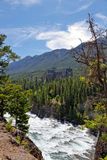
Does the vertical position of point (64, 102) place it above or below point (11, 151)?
below

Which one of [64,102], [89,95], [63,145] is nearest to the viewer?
[89,95]

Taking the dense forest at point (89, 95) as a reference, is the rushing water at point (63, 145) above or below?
below

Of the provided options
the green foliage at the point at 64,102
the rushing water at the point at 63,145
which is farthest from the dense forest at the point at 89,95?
the green foliage at the point at 64,102

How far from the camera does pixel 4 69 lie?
147 feet

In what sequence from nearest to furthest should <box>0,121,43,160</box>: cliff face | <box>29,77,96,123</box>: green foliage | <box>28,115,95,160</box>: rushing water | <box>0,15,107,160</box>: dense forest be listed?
<box>0,15,107,160</box>: dense forest, <box>0,121,43,160</box>: cliff face, <box>28,115,95,160</box>: rushing water, <box>29,77,96,123</box>: green foliage

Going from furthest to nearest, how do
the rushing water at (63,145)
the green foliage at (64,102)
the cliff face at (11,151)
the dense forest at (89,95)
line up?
the green foliage at (64,102)
the rushing water at (63,145)
the cliff face at (11,151)
the dense forest at (89,95)

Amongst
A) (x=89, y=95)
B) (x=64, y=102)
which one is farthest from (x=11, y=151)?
(x=64, y=102)

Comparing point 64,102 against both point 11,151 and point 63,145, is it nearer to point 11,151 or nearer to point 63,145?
point 63,145

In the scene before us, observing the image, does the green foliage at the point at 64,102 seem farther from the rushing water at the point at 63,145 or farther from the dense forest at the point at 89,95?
the dense forest at the point at 89,95

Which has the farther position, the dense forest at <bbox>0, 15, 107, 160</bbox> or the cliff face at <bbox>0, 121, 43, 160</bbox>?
the cliff face at <bbox>0, 121, 43, 160</bbox>

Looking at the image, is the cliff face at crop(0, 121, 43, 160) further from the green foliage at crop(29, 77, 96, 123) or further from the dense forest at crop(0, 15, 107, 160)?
the green foliage at crop(29, 77, 96, 123)

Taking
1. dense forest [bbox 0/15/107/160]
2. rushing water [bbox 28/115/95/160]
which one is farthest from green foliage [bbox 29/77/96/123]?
dense forest [bbox 0/15/107/160]

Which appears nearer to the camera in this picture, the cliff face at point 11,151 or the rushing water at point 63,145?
the cliff face at point 11,151

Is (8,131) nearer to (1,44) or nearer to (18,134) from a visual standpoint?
(18,134)
